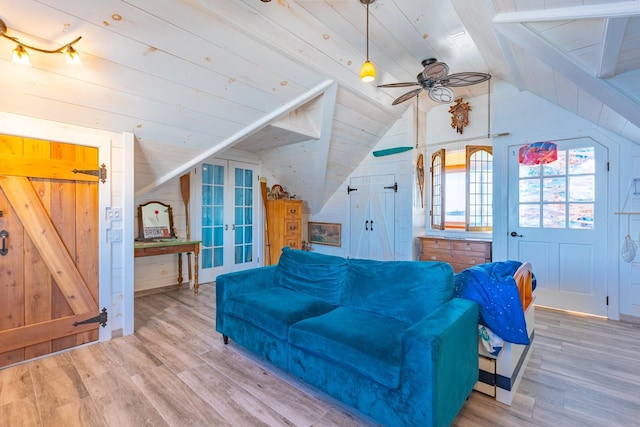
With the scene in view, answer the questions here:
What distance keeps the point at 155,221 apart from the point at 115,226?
1395 millimetres

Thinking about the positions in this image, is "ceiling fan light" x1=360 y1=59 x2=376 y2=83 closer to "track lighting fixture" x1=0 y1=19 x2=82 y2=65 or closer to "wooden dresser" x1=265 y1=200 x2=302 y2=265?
"track lighting fixture" x1=0 y1=19 x2=82 y2=65

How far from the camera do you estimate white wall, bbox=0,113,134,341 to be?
265 cm

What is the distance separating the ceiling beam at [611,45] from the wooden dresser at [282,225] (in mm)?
4174

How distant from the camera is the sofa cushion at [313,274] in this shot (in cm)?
239

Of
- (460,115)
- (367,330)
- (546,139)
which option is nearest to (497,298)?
(367,330)

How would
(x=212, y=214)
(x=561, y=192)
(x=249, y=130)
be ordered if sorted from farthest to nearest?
(x=212, y=214), (x=561, y=192), (x=249, y=130)

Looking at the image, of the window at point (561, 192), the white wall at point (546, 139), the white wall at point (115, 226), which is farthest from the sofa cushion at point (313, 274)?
the window at point (561, 192)

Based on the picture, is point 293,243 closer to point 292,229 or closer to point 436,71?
point 292,229

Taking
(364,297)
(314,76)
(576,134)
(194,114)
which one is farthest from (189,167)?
(576,134)

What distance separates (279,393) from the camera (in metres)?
1.92

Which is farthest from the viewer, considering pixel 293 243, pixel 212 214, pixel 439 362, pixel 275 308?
pixel 293 243

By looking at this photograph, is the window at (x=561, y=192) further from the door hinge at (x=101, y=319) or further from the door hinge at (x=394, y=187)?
the door hinge at (x=101, y=319)

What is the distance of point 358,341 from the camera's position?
64.0 inches

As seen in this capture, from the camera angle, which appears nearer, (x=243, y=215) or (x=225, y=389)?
(x=225, y=389)
